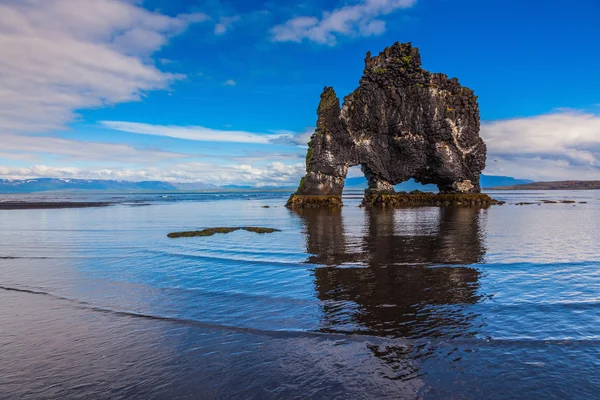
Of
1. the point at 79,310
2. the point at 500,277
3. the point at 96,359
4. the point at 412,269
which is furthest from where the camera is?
the point at 412,269

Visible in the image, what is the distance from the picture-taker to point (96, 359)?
8.55 metres

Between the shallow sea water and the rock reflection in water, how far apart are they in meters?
0.09

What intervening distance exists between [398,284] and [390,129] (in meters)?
68.3

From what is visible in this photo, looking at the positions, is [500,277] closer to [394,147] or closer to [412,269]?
[412,269]

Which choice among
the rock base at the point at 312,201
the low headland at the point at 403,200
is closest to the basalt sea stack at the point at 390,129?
the rock base at the point at 312,201

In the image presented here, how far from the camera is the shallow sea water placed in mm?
7387

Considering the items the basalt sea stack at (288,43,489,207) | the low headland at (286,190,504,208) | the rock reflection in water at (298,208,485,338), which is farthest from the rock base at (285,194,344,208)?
the rock reflection in water at (298,208,485,338)

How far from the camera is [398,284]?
15.0 metres

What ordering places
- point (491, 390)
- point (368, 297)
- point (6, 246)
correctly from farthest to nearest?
1. point (6, 246)
2. point (368, 297)
3. point (491, 390)

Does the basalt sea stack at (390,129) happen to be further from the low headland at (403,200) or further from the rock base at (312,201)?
the low headland at (403,200)

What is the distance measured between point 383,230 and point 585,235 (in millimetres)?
15082

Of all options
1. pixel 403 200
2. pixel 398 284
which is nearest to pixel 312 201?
pixel 403 200

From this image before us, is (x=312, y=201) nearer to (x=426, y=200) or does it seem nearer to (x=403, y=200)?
(x=403, y=200)

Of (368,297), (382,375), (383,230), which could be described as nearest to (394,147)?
(383,230)
